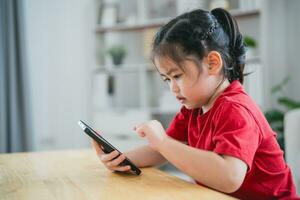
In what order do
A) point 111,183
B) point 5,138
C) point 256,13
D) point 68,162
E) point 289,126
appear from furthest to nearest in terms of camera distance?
point 5,138
point 256,13
point 289,126
point 68,162
point 111,183

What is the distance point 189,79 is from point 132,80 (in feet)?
9.30

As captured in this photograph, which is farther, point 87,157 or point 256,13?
point 256,13

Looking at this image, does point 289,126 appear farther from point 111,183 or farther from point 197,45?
point 111,183

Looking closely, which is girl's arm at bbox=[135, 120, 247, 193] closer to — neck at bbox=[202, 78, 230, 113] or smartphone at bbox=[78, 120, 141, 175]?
smartphone at bbox=[78, 120, 141, 175]

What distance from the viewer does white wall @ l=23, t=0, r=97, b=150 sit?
149 inches

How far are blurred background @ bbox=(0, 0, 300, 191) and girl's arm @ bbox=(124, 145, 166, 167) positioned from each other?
177cm

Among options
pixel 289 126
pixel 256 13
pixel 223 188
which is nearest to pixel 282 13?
pixel 256 13

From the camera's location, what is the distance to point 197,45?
0.91 m

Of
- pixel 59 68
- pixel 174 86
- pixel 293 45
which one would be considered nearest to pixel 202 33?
pixel 174 86

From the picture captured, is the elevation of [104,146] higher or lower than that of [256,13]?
lower

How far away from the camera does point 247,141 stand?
0.76m

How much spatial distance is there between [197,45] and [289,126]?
726mm

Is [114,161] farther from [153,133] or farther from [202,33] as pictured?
[202,33]

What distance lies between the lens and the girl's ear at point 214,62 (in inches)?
36.0
